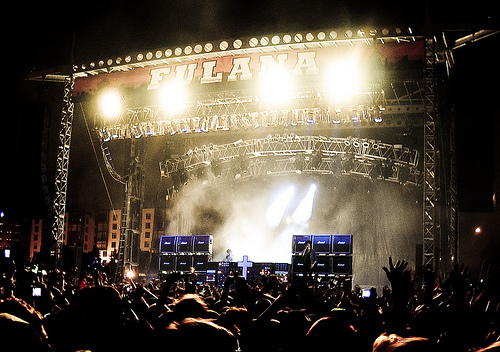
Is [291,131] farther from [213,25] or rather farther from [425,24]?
[425,24]

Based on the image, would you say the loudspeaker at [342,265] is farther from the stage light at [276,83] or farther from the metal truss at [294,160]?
the metal truss at [294,160]

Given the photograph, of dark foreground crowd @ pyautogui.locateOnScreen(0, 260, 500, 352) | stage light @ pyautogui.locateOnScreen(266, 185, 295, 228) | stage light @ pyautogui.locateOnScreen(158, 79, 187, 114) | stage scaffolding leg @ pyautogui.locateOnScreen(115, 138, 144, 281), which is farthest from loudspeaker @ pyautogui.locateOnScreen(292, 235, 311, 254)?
dark foreground crowd @ pyautogui.locateOnScreen(0, 260, 500, 352)

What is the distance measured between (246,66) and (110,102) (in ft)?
16.0

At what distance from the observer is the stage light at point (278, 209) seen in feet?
82.8

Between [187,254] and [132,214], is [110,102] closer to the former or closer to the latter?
[132,214]

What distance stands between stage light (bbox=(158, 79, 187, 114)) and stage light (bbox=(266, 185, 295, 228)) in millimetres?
10463

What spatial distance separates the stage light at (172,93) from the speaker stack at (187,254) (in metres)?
4.84

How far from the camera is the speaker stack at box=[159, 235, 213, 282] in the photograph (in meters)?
17.8

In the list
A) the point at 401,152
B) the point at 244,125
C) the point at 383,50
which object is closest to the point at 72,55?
the point at 244,125

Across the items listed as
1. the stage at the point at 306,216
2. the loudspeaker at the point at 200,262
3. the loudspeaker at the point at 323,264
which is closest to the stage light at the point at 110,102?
the loudspeaker at the point at 200,262

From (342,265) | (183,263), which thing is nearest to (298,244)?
(342,265)

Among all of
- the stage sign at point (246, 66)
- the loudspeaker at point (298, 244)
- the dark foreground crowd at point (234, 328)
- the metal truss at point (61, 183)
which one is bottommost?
the dark foreground crowd at point (234, 328)

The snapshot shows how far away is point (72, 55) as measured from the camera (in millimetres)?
16562

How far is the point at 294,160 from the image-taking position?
79.0 ft
